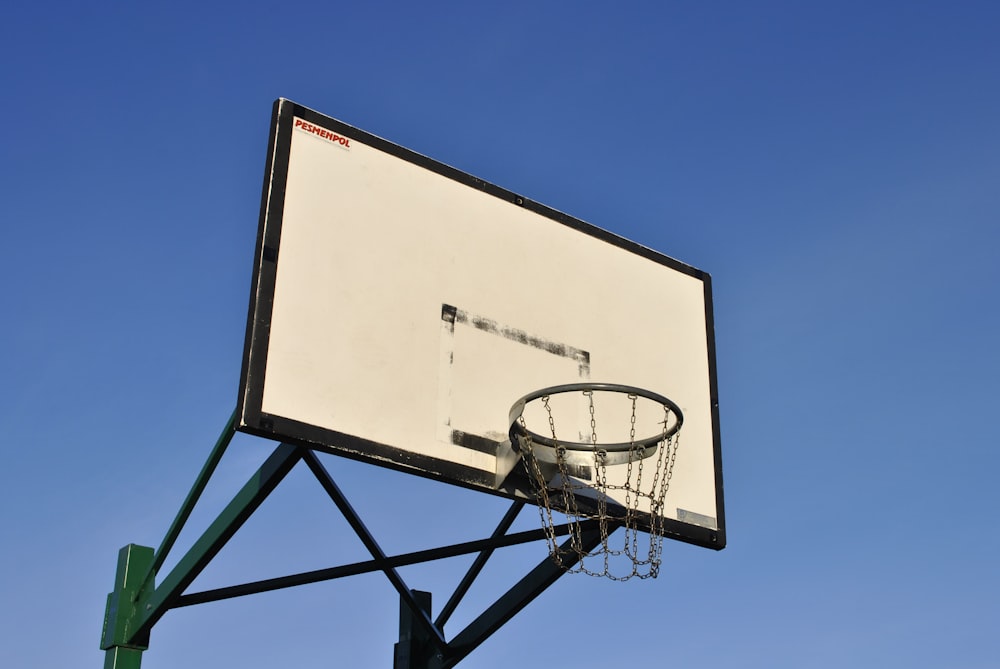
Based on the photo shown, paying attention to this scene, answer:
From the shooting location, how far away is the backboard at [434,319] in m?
6.29

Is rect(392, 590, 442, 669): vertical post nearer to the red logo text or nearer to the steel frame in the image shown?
the steel frame

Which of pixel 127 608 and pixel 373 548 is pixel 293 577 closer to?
pixel 373 548

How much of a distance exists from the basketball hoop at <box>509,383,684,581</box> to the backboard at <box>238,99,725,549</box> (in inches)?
4.9

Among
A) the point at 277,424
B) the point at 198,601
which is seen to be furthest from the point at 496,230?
the point at 198,601

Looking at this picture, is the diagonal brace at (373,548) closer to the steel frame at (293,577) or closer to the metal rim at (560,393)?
the steel frame at (293,577)

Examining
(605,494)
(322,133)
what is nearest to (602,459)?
(605,494)

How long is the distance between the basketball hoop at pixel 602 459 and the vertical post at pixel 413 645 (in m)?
1.66

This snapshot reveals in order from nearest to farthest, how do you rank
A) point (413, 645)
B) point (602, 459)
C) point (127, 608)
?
point (602, 459) → point (127, 608) → point (413, 645)

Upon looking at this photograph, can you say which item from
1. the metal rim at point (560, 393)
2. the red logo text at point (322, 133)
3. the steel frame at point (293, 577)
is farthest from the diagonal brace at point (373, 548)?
the red logo text at point (322, 133)

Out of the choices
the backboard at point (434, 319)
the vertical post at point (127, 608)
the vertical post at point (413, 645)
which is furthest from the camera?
the vertical post at point (413, 645)

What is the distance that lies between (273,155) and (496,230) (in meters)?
1.48

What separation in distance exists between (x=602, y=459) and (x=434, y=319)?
119 centimetres

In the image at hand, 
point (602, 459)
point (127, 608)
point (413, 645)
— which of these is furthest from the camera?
point (413, 645)

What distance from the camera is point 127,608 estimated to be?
807 cm
